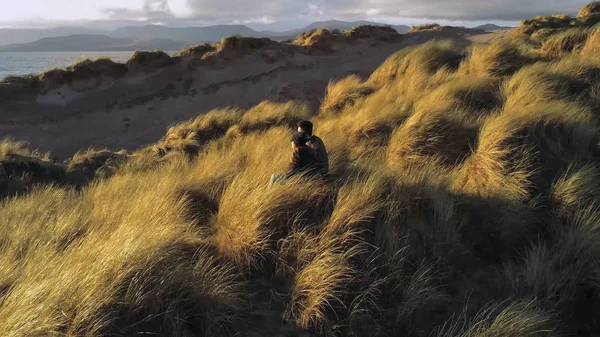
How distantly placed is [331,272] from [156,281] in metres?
1.35

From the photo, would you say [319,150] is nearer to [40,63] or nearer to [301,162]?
[301,162]

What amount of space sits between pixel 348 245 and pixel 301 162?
6.28 ft

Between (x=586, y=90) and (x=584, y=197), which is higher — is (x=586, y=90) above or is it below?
above

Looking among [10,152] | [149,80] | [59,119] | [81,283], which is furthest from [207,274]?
[149,80]

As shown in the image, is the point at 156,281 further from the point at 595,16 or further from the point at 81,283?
the point at 595,16

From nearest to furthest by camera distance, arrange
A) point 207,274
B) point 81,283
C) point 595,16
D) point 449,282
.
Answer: point 81,283, point 207,274, point 449,282, point 595,16

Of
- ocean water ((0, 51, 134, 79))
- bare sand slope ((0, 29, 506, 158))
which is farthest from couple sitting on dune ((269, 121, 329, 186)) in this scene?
ocean water ((0, 51, 134, 79))

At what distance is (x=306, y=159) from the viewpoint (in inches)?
212

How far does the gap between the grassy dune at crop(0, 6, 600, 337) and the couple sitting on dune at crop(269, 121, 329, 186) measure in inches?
10.3

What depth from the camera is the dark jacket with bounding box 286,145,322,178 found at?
521 centimetres

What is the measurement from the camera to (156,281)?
9.87 ft

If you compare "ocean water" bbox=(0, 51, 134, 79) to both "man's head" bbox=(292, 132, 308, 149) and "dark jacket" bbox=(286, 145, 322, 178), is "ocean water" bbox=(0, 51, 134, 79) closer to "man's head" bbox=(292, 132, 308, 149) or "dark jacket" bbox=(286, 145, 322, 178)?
"man's head" bbox=(292, 132, 308, 149)

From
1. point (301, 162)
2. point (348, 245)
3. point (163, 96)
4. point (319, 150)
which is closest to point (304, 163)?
point (301, 162)

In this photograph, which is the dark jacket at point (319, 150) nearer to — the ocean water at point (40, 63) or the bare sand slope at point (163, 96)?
the bare sand slope at point (163, 96)
